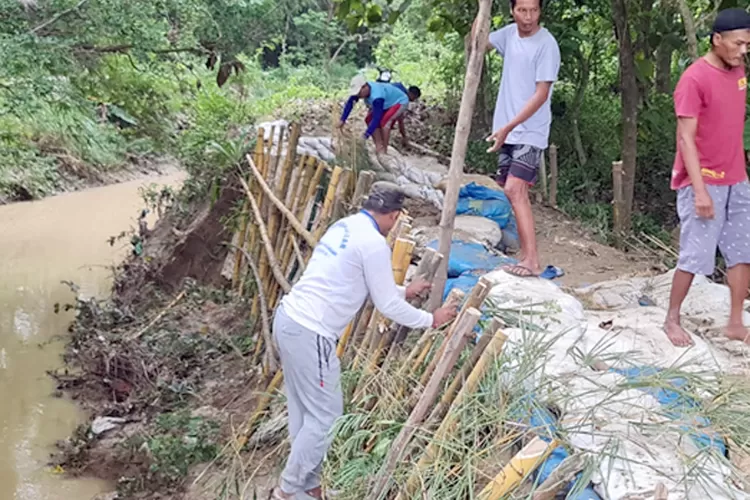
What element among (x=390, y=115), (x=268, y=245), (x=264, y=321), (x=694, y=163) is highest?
(x=694, y=163)

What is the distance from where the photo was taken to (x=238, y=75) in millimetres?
6137

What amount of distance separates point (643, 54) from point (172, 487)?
5.38 m

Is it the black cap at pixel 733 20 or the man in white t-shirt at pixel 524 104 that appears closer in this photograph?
the black cap at pixel 733 20

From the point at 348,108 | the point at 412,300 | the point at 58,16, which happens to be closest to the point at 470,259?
the point at 412,300

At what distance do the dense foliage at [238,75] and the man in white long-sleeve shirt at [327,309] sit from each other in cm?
242

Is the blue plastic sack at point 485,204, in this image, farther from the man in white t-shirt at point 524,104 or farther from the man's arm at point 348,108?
the man's arm at point 348,108

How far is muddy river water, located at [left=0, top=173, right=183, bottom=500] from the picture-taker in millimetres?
5250

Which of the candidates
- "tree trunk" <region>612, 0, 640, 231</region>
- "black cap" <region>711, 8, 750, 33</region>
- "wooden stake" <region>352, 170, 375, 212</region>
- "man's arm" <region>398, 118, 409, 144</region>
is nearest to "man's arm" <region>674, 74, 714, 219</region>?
"black cap" <region>711, 8, 750, 33</region>

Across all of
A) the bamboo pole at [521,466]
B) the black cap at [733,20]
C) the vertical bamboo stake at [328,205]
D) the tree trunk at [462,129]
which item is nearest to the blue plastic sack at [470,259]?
the vertical bamboo stake at [328,205]

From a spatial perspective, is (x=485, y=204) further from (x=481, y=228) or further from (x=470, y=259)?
(x=470, y=259)

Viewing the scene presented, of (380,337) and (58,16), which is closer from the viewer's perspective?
(380,337)

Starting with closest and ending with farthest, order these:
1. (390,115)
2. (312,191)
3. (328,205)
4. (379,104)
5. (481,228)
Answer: (328,205) → (481,228) → (312,191) → (379,104) → (390,115)

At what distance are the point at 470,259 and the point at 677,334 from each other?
1.39 meters

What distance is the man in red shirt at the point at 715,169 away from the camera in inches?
124
